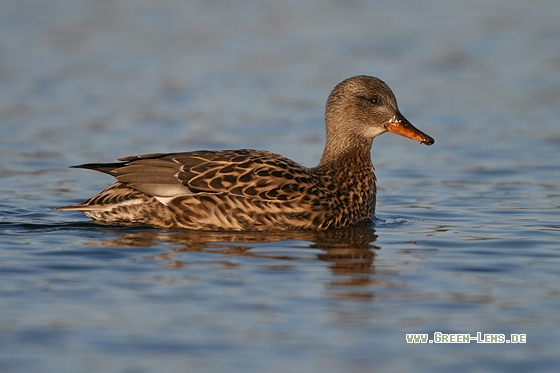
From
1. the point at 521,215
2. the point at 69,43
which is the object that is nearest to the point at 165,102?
the point at 69,43

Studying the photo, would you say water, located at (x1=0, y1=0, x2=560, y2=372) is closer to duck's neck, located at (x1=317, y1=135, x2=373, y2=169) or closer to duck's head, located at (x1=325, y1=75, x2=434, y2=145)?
duck's neck, located at (x1=317, y1=135, x2=373, y2=169)

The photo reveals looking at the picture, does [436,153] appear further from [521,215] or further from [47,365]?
[47,365]

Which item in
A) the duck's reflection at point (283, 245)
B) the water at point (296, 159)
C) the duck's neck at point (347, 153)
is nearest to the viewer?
Result: the water at point (296, 159)

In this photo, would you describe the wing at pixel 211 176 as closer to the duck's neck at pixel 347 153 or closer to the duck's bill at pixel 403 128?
the duck's neck at pixel 347 153

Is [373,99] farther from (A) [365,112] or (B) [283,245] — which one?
(B) [283,245]

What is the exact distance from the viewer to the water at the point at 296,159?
666cm

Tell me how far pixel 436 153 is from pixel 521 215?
3252 mm

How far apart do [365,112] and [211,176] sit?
6.12ft

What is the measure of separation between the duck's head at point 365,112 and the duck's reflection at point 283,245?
1188 millimetres

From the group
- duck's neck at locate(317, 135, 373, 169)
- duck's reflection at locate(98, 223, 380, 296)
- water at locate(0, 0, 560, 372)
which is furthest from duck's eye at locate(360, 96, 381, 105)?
duck's reflection at locate(98, 223, 380, 296)

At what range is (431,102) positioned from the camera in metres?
16.1

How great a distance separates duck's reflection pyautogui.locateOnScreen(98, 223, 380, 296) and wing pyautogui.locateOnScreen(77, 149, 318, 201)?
38cm

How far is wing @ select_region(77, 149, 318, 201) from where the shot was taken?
9695 mm

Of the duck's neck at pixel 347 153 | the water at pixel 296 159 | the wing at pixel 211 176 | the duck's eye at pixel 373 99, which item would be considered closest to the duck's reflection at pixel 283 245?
the water at pixel 296 159
